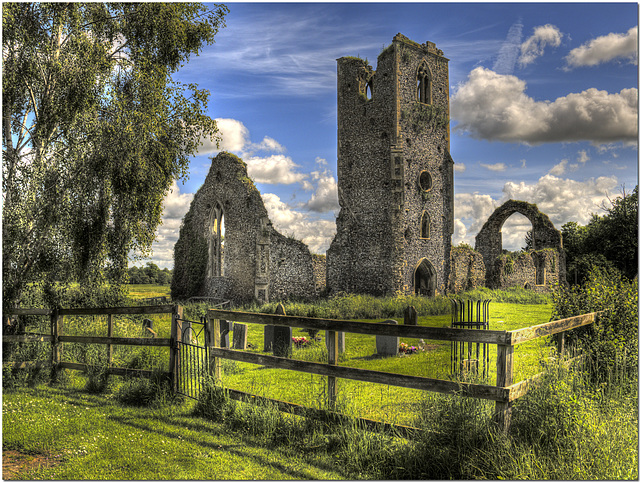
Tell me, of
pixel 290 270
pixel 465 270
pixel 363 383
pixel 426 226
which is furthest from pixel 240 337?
pixel 465 270

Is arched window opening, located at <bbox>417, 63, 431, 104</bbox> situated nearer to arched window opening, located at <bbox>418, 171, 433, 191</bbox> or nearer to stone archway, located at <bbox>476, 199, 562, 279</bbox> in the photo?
arched window opening, located at <bbox>418, 171, 433, 191</bbox>

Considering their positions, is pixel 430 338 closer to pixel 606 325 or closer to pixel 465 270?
pixel 606 325

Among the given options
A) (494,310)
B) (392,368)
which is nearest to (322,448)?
(392,368)

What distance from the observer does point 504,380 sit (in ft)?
14.7

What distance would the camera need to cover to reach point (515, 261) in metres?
31.2

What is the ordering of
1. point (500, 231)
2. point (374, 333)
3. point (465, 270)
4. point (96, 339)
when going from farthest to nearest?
1. point (500, 231)
2. point (465, 270)
3. point (96, 339)
4. point (374, 333)

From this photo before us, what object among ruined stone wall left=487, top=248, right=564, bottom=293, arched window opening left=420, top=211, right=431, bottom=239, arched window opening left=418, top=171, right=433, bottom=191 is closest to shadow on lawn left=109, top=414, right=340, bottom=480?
arched window opening left=420, top=211, right=431, bottom=239

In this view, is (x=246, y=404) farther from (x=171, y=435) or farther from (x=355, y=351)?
(x=355, y=351)

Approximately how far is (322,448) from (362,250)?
66.1 feet

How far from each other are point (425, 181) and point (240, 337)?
17.5 meters

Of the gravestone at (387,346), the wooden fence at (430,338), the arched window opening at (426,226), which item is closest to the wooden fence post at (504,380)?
the wooden fence at (430,338)

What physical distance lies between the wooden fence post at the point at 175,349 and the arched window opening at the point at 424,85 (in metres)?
22.5

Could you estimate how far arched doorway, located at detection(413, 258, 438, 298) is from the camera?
25656 millimetres

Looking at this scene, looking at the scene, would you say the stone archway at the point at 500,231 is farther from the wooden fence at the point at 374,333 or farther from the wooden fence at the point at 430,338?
the wooden fence at the point at 430,338
